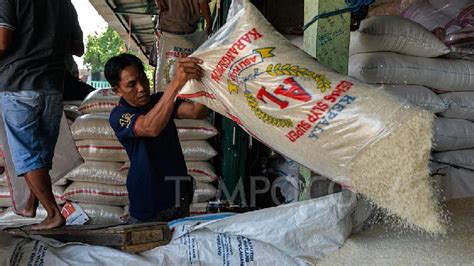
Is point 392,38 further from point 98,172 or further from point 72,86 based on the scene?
point 72,86

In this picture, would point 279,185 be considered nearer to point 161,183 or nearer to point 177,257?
point 161,183

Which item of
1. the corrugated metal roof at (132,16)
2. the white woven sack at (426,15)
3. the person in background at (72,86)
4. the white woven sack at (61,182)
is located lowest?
the white woven sack at (61,182)

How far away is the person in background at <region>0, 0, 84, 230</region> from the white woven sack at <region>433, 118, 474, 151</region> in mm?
2107

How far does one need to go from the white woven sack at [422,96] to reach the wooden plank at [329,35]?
692 millimetres

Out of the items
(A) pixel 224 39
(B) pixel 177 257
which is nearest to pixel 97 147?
Result: (B) pixel 177 257

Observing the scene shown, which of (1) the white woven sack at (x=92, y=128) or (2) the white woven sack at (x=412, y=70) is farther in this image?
(1) the white woven sack at (x=92, y=128)

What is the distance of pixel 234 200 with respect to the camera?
11.2 feet

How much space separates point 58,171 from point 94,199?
379 millimetres

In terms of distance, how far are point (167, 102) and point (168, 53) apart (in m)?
2.21

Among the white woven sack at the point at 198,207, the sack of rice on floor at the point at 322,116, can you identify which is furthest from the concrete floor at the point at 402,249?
the white woven sack at the point at 198,207

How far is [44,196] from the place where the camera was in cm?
209

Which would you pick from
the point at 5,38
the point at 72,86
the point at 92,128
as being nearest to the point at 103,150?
the point at 92,128

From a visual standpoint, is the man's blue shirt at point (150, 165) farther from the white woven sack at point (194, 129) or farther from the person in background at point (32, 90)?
the white woven sack at point (194, 129)

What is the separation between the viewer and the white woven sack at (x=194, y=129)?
130 inches
